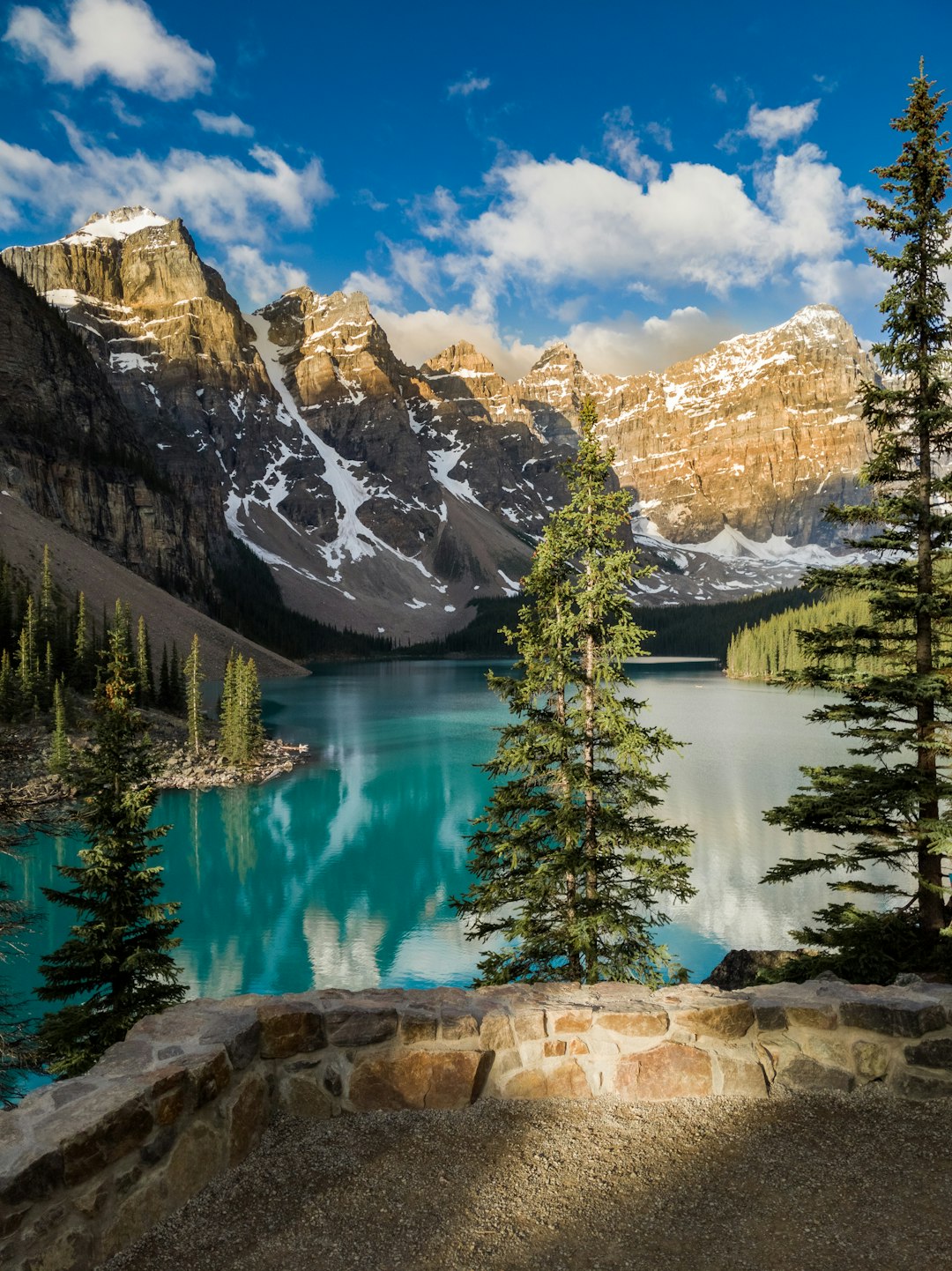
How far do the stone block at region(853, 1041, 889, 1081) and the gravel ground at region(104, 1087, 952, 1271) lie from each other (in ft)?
0.51

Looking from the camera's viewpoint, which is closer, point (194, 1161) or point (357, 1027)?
point (194, 1161)

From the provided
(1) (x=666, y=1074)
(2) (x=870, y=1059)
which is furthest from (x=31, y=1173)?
(2) (x=870, y=1059)

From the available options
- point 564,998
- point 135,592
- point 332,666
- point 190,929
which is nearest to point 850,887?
point 564,998

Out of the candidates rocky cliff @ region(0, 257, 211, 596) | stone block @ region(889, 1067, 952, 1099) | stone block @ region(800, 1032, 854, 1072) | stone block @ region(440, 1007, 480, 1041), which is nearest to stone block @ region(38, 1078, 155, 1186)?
stone block @ region(440, 1007, 480, 1041)

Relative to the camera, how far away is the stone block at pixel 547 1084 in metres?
6.52

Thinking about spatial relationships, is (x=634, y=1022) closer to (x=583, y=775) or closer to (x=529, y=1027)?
(x=529, y=1027)

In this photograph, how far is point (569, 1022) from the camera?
661 cm

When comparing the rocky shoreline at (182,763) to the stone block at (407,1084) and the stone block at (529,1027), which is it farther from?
the stone block at (529,1027)

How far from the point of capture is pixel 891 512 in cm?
1153

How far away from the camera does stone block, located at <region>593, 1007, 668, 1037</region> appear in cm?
658

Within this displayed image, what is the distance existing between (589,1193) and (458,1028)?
1.64 metres

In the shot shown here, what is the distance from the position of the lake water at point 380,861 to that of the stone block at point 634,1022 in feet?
56.0

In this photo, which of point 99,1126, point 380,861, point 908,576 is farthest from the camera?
point 380,861

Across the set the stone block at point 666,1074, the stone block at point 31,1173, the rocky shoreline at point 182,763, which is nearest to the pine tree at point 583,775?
the stone block at point 666,1074
